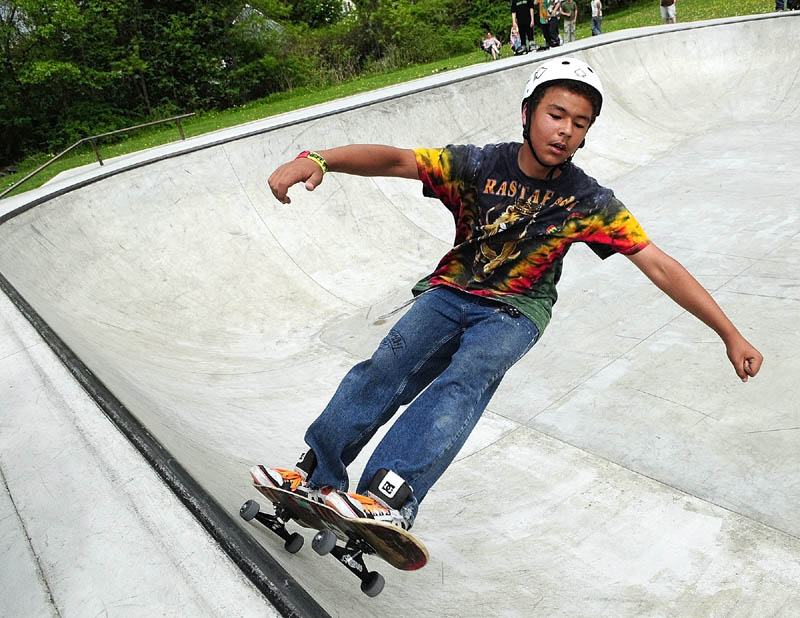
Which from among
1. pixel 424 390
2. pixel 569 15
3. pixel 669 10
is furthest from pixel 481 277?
pixel 669 10

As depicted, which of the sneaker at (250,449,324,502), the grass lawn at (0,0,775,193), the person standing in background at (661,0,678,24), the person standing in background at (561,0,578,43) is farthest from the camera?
the person standing in background at (661,0,678,24)

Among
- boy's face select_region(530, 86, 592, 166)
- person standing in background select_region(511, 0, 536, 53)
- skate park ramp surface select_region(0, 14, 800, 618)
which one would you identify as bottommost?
skate park ramp surface select_region(0, 14, 800, 618)

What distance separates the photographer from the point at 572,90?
2.51m

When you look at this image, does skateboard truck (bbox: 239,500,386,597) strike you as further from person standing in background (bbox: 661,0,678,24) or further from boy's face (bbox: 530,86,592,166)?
person standing in background (bbox: 661,0,678,24)

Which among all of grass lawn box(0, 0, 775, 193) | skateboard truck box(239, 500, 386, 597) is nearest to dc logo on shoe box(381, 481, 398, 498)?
skateboard truck box(239, 500, 386, 597)

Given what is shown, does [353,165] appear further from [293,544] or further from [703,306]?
[293,544]

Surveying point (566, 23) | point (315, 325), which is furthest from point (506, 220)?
point (566, 23)

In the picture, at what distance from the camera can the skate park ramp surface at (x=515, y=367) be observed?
320 cm

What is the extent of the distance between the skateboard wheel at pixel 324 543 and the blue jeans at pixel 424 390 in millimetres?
219

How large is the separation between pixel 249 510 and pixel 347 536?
2.04 feet

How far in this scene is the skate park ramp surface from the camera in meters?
3.20

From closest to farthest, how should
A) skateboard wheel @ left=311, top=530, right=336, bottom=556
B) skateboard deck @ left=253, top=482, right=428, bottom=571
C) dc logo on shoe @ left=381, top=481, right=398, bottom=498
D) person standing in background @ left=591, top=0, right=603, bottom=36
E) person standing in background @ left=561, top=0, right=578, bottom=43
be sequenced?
skateboard deck @ left=253, top=482, right=428, bottom=571 < dc logo on shoe @ left=381, top=481, right=398, bottom=498 < skateboard wheel @ left=311, top=530, right=336, bottom=556 < person standing in background @ left=561, top=0, right=578, bottom=43 < person standing in background @ left=591, top=0, right=603, bottom=36

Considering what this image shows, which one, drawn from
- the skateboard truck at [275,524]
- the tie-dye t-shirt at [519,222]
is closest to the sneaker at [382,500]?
the skateboard truck at [275,524]

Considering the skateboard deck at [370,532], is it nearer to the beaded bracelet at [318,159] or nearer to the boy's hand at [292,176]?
the boy's hand at [292,176]
